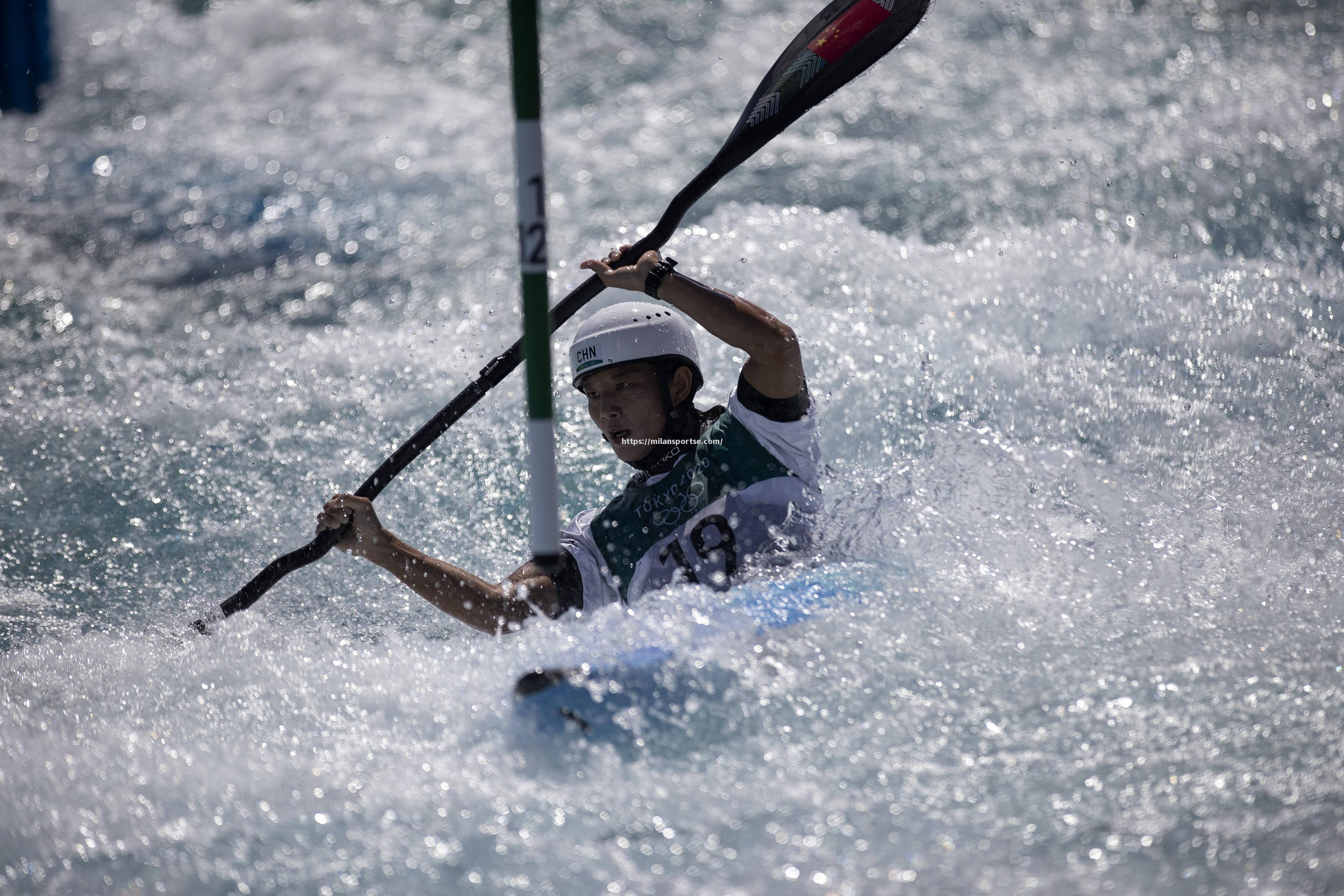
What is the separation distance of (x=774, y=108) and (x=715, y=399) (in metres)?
1.85

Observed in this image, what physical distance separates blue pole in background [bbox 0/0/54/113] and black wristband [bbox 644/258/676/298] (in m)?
9.36

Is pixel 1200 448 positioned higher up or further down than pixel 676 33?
further down

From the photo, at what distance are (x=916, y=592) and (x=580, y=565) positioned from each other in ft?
3.40

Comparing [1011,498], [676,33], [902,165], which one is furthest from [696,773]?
[676,33]

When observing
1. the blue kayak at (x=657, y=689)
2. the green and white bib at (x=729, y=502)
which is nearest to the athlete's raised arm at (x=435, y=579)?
the green and white bib at (x=729, y=502)

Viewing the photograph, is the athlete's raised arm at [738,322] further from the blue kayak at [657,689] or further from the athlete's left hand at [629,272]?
the blue kayak at [657,689]

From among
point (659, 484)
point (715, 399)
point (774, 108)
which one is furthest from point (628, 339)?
point (715, 399)

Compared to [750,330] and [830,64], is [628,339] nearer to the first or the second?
[750,330]

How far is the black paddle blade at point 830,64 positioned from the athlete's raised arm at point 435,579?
158 centimetres

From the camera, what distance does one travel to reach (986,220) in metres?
7.25

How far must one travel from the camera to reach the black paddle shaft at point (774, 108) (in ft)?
11.9

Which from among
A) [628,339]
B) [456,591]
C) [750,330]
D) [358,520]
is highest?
[750,330]

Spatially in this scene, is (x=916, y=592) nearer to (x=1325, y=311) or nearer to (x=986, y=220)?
(x=1325, y=311)

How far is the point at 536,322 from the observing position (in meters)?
2.42
